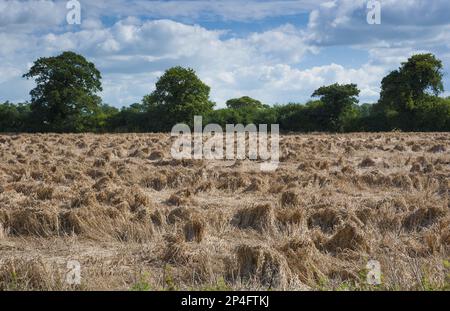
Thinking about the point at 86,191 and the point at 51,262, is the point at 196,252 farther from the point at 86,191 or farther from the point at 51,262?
the point at 86,191

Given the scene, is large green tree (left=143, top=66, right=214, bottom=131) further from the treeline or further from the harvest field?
the harvest field

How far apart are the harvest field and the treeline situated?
3264 cm

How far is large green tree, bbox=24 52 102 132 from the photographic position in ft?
149

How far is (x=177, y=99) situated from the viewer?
1901 inches

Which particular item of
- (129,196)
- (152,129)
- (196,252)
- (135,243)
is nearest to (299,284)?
(196,252)

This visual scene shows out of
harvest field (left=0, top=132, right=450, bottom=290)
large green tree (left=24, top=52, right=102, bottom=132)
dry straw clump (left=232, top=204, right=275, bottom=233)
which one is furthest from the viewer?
large green tree (left=24, top=52, right=102, bottom=132)

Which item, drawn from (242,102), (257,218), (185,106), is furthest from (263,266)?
(242,102)

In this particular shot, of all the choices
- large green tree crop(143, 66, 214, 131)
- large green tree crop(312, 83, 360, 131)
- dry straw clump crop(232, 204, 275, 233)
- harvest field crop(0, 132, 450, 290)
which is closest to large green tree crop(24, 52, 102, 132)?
large green tree crop(143, 66, 214, 131)

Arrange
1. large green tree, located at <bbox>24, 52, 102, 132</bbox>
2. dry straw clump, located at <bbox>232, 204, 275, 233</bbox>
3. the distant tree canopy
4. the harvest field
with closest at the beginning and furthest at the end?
the harvest field → dry straw clump, located at <bbox>232, 204, 275, 233</bbox> → large green tree, located at <bbox>24, 52, 102, 132</bbox> → the distant tree canopy

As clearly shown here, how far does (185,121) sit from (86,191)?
Result: 3674cm

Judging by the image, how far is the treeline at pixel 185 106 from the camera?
149 ft

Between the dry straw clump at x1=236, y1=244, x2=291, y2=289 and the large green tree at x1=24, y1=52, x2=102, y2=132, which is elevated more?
the large green tree at x1=24, y1=52, x2=102, y2=132

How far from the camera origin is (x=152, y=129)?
46.3 m

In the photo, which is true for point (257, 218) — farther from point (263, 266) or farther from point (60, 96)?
point (60, 96)
